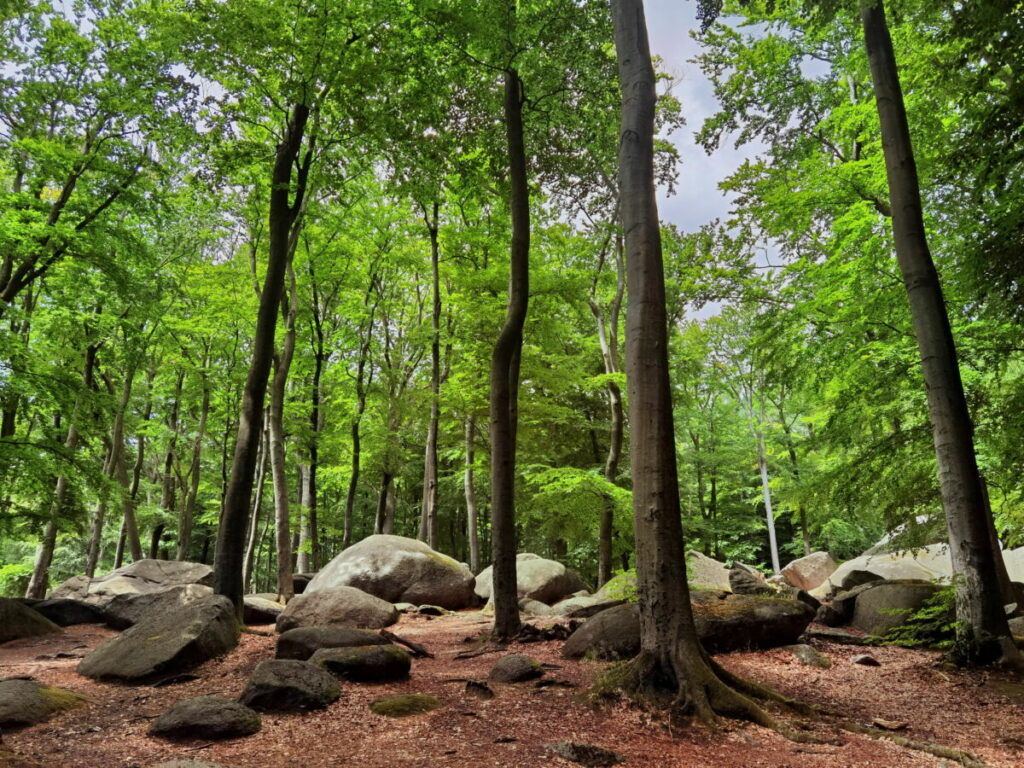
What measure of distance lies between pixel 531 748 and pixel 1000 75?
33.1 ft

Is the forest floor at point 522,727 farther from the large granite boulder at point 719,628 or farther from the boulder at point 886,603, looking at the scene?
the boulder at point 886,603

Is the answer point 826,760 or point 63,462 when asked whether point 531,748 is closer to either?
point 826,760

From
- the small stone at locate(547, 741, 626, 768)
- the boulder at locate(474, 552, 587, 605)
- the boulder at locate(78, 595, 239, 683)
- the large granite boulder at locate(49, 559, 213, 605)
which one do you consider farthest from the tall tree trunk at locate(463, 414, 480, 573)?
the small stone at locate(547, 741, 626, 768)

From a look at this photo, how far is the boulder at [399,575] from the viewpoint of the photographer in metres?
13.2

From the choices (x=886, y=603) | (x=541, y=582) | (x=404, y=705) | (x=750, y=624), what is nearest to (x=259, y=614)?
(x=541, y=582)

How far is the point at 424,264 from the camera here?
19.0 meters

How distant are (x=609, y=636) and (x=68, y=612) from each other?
963cm

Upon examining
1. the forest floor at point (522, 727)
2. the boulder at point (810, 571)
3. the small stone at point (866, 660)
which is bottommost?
the boulder at point (810, 571)

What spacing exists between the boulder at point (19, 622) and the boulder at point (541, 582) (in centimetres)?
840

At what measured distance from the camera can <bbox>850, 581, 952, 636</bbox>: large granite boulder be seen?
8109 mm

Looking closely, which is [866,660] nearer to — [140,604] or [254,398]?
[254,398]

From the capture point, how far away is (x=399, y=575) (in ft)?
43.9

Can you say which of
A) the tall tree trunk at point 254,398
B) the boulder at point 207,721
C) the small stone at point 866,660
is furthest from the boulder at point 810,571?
the boulder at point 207,721

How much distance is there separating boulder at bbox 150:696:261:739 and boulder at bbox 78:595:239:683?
6.85 feet
